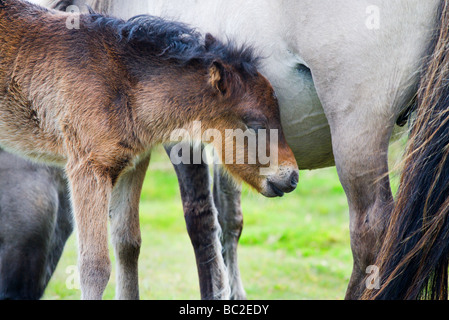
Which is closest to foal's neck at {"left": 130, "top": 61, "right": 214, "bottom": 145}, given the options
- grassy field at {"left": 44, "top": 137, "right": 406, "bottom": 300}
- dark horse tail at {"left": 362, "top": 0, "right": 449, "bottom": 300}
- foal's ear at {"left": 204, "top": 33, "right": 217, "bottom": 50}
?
foal's ear at {"left": 204, "top": 33, "right": 217, "bottom": 50}

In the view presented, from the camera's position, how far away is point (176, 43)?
405 centimetres

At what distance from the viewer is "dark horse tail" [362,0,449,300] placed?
3.47 metres

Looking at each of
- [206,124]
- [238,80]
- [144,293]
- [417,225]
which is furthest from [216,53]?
[144,293]

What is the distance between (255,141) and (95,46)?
1.30 metres

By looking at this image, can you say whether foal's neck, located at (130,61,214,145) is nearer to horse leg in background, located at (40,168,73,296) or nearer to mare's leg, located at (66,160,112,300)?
mare's leg, located at (66,160,112,300)

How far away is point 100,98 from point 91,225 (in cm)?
85

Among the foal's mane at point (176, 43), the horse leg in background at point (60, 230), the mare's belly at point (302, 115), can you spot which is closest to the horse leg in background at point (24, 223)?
→ the horse leg in background at point (60, 230)

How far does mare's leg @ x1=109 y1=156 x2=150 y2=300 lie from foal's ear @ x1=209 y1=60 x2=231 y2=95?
1044mm

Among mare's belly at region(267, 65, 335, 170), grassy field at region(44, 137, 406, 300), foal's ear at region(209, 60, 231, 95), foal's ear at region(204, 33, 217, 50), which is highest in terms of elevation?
foal's ear at region(204, 33, 217, 50)

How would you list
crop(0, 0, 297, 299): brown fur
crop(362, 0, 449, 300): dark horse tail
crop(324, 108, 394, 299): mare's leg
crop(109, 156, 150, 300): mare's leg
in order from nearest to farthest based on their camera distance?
crop(362, 0, 449, 300): dark horse tail < crop(324, 108, 394, 299): mare's leg < crop(0, 0, 297, 299): brown fur < crop(109, 156, 150, 300): mare's leg

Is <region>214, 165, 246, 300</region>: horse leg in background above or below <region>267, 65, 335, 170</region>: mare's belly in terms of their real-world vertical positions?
below

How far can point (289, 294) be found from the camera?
6.70m

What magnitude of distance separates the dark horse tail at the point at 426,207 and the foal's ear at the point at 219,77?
1.26 metres
